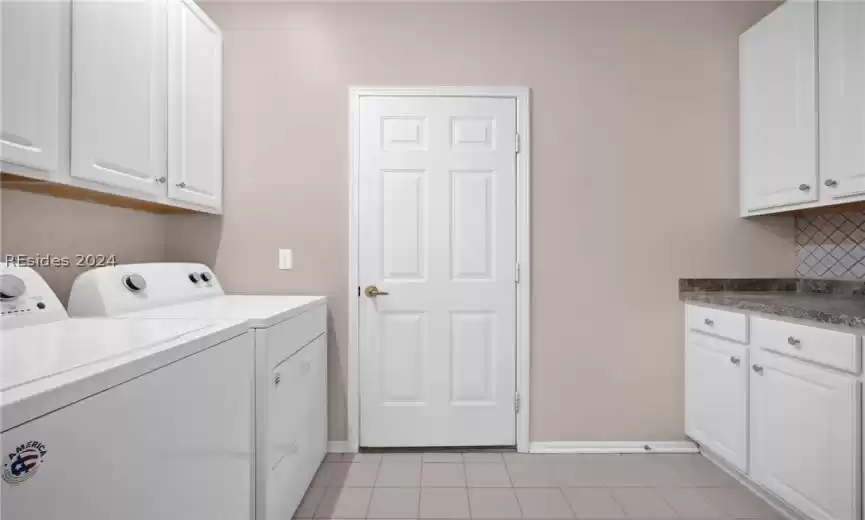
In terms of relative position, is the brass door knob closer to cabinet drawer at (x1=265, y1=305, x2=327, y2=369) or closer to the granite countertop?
cabinet drawer at (x1=265, y1=305, x2=327, y2=369)

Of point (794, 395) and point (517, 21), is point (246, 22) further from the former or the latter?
point (794, 395)

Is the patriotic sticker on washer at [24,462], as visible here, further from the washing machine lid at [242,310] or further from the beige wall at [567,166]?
the beige wall at [567,166]

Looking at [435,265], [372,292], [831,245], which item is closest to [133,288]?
[372,292]

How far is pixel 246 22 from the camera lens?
8.43 ft

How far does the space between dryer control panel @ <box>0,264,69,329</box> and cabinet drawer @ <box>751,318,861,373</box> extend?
8.70 feet

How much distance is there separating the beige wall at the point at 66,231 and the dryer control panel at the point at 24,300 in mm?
249

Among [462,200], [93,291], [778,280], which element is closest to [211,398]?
[93,291]

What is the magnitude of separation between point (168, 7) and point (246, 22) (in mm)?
641

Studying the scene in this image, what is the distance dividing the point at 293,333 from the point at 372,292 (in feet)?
2.35

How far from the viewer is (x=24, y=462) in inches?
26.4

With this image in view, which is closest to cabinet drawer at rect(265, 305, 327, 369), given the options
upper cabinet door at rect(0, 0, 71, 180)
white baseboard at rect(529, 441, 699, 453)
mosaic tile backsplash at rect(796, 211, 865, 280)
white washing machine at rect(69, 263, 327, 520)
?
white washing machine at rect(69, 263, 327, 520)

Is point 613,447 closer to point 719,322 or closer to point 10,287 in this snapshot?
point 719,322

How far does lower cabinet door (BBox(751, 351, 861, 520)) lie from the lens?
1564 mm

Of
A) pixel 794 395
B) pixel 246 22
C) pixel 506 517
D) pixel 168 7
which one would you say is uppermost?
pixel 246 22
